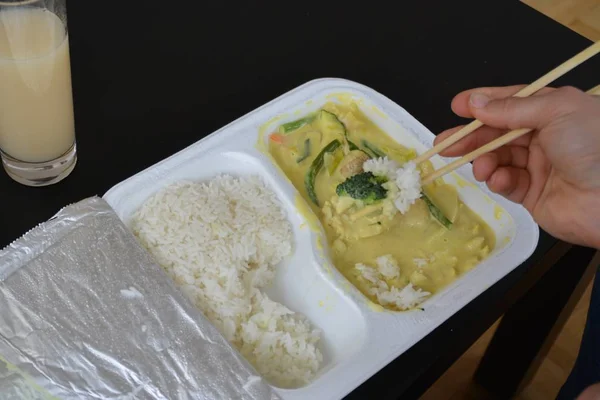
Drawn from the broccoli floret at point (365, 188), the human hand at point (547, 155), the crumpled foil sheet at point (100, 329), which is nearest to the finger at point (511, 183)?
the human hand at point (547, 155)

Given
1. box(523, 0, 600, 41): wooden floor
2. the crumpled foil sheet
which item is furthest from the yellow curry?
box(523, 0, 600, 41): wooden floor

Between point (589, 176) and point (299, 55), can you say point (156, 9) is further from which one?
point (589, 176)

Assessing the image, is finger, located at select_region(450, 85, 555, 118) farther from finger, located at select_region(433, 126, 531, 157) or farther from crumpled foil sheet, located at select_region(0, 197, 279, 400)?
crumpled foil sheet, located at select_region(0, 197, 279, 400)

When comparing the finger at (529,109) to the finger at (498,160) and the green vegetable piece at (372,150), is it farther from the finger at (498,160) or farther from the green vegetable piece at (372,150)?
the green vegetable piece at (372,150)

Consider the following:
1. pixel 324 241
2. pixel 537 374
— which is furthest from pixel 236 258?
pixel 537 374

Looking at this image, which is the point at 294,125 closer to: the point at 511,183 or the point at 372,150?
the point at 372,150
